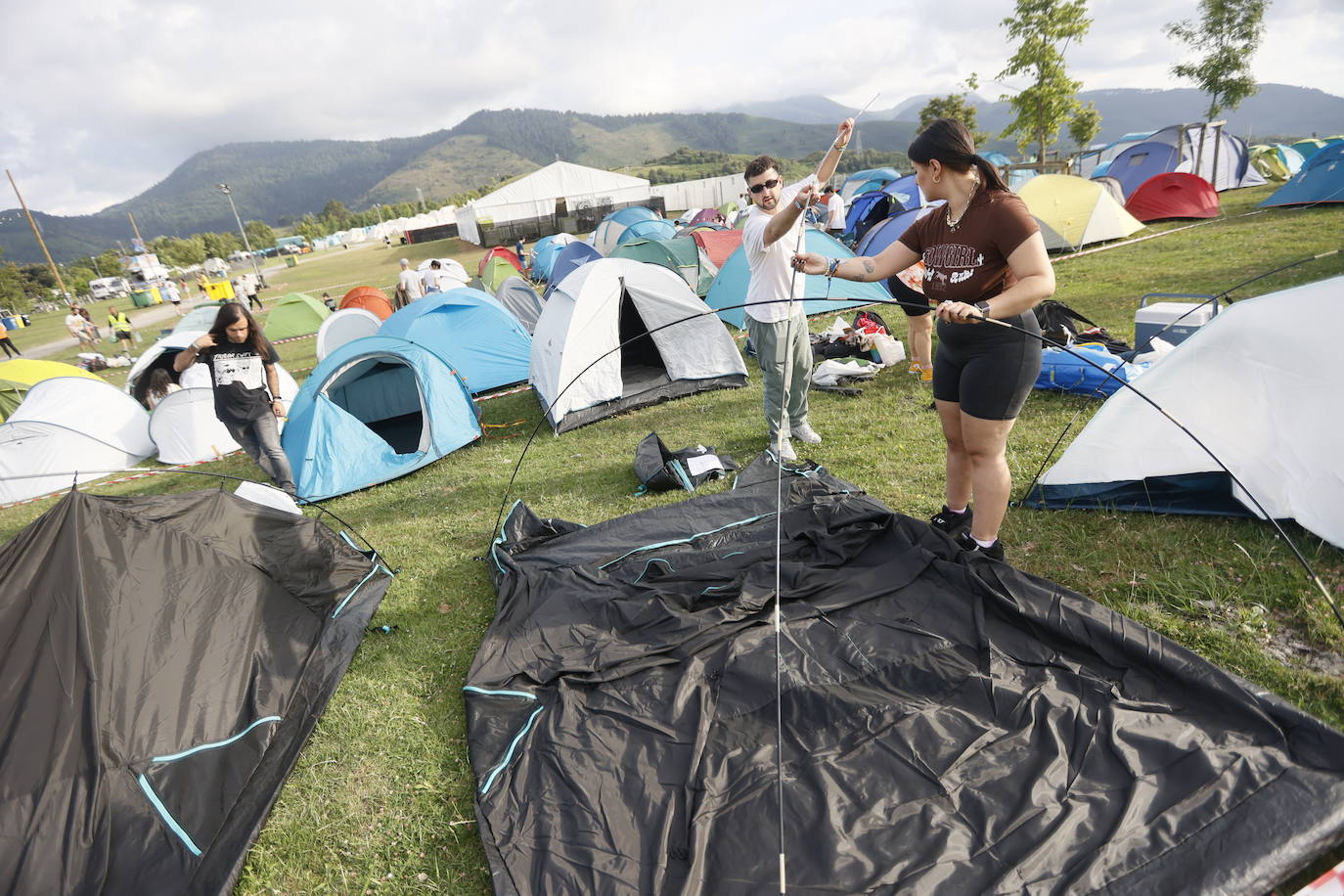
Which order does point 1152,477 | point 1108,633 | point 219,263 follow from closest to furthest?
point 1108,633 < point 1152,477 < point 219,263

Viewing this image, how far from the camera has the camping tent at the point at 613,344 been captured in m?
6.79

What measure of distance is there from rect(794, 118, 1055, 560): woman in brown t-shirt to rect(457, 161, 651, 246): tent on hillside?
40950mm

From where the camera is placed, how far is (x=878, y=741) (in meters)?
2.33

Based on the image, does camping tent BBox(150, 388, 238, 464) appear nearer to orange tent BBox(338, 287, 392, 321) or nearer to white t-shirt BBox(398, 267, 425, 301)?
white t-shirt BBox(398, 267, 425, 301)

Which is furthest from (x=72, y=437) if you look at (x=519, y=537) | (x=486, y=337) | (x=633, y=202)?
(x=633, y=202)

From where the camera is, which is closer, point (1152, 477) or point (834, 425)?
point (1152, 477)

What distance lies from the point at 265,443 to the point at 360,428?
92 cm

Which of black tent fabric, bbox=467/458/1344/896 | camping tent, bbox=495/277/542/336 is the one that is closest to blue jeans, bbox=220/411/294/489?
black tent fabric, bbox=467/458/1344/896

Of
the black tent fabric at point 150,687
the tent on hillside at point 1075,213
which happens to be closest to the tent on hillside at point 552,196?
the tent on hillside at point 1075,213

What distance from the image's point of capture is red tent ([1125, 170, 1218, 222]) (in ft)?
44.2

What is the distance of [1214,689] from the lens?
2176mm

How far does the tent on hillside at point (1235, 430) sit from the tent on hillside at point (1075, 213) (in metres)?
9.88

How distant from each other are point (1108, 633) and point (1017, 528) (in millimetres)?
1196

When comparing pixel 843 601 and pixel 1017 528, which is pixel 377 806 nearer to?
pixel 843 601
